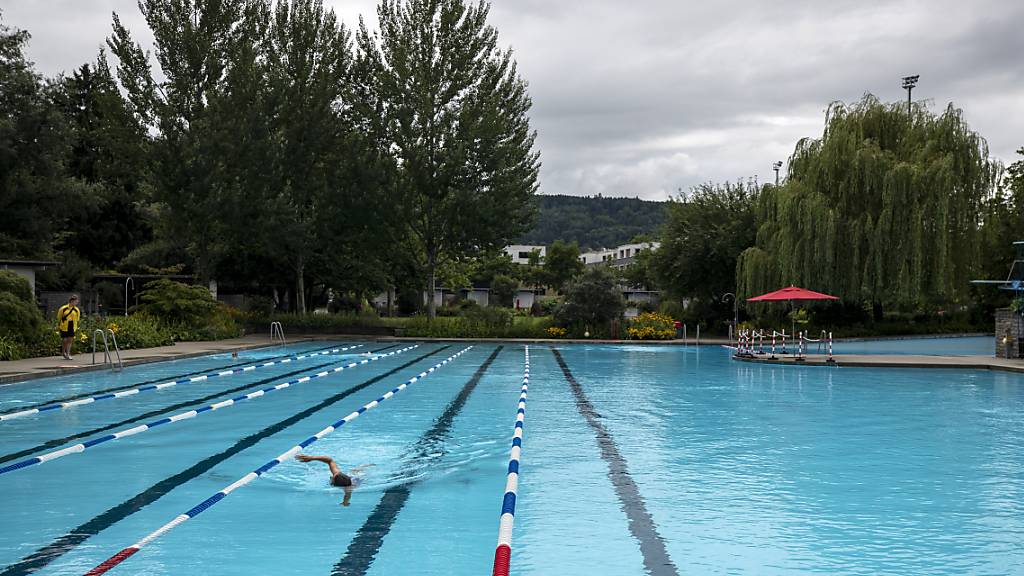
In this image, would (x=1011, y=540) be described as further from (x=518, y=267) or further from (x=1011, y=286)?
(x=518, y=267)

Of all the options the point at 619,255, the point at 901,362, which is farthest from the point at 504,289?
the point at 901,362

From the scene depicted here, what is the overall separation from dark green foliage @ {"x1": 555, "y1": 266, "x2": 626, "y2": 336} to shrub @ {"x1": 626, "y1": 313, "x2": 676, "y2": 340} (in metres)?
0.93

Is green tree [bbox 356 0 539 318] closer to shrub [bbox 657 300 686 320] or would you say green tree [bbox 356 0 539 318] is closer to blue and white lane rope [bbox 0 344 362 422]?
shrub [bbox 657 300 686 320]

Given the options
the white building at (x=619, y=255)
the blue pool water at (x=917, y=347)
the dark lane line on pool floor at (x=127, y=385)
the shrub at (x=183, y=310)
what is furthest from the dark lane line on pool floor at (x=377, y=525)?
the white building at (x=619, y=255)

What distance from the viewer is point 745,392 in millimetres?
16375

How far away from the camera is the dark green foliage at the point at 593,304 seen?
3638 cm

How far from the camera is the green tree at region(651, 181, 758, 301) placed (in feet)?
128

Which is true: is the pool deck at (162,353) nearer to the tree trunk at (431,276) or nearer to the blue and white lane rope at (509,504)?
the tree trunk at (431,276)

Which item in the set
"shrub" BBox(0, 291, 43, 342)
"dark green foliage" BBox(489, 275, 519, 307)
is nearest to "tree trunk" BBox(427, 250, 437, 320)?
"shrub" BBox(0, 291, 43, 342)

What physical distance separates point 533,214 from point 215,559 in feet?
118

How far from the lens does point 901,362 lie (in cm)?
2297

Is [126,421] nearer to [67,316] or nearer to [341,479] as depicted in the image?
[341,479]

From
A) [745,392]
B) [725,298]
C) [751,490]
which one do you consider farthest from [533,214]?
[751,490]

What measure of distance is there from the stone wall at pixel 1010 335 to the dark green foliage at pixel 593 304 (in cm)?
1485
